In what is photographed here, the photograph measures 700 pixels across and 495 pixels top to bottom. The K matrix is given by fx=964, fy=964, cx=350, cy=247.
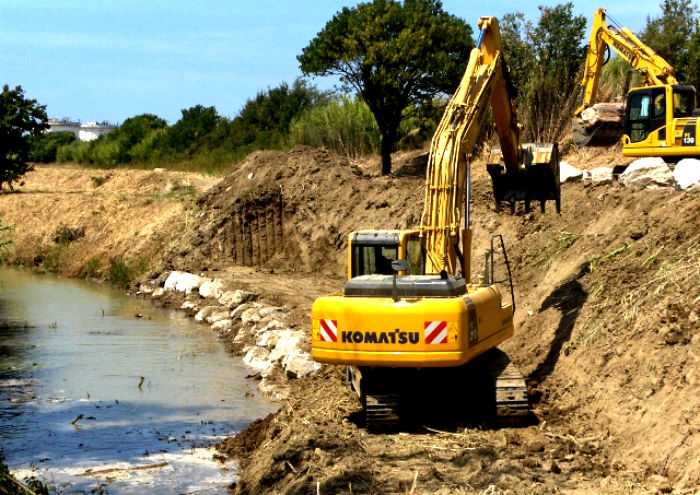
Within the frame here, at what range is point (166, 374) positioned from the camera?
55.4 feet

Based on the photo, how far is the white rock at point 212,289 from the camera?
2470 cm

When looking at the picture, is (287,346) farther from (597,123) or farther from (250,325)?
(597,123)

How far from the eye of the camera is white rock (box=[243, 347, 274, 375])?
1675 cm

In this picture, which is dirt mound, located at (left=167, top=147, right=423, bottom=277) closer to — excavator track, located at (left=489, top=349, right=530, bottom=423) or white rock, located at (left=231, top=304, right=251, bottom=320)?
white rock, located at (left=231, top=304, right=251, bottom=320)

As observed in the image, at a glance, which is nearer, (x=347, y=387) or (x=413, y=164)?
(x=347, y=387)

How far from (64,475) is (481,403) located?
4836 mm

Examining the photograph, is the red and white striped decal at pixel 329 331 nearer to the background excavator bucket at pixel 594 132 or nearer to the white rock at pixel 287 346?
the white rock at pixel 287 346

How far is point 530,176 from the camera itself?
14.0 metres

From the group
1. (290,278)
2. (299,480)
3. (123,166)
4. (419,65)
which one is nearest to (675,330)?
(299,480)

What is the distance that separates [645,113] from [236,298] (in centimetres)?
1011

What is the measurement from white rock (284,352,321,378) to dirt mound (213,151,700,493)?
825 millimetres

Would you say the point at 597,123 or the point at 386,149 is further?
the point at 386,149

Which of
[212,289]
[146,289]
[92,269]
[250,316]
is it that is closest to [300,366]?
[250,316]

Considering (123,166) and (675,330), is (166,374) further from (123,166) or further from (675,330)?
(123,166)
